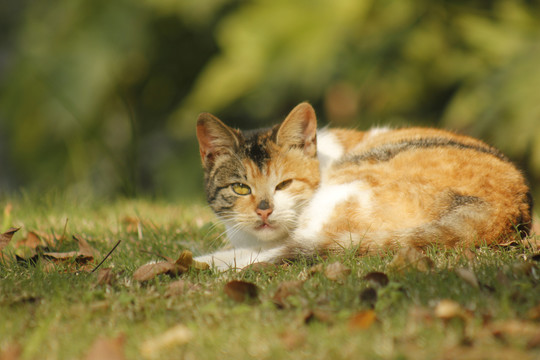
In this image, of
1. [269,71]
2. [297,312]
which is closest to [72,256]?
[297,312]

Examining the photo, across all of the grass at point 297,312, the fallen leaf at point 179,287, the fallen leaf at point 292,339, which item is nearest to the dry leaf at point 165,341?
the grass at point 297,312

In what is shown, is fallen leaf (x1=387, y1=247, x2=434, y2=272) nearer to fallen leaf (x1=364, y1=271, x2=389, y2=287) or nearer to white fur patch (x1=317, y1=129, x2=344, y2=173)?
fallen leaf (x1=364, y1=271, x2=389, y2=287)

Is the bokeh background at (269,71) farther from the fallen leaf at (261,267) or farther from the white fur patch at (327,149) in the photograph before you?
the fallen leaf at (261,267)

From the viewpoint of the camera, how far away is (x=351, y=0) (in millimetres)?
5473

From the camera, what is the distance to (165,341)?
1.73 m

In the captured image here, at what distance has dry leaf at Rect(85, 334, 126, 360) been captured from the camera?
5.39 feet

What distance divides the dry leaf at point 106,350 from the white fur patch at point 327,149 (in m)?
2.10

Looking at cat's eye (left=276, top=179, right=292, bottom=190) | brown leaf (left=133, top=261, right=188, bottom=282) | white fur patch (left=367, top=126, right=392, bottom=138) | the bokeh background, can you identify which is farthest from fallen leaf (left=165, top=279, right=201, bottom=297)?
the bokeh background

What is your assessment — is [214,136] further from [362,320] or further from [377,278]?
[362,320]

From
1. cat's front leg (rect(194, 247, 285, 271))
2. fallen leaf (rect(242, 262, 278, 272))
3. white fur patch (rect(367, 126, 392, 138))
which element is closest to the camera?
fallen leaf (rect(242, 262, 278, 272))

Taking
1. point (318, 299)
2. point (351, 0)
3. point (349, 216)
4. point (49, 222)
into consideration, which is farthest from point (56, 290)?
point (351, 0)

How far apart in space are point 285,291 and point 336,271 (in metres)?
0.29

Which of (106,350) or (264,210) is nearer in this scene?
(106,350)

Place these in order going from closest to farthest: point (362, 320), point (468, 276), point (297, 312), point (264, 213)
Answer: point (362, 320) < point (297, 312) < point (468, 276) < point (264, 213)
